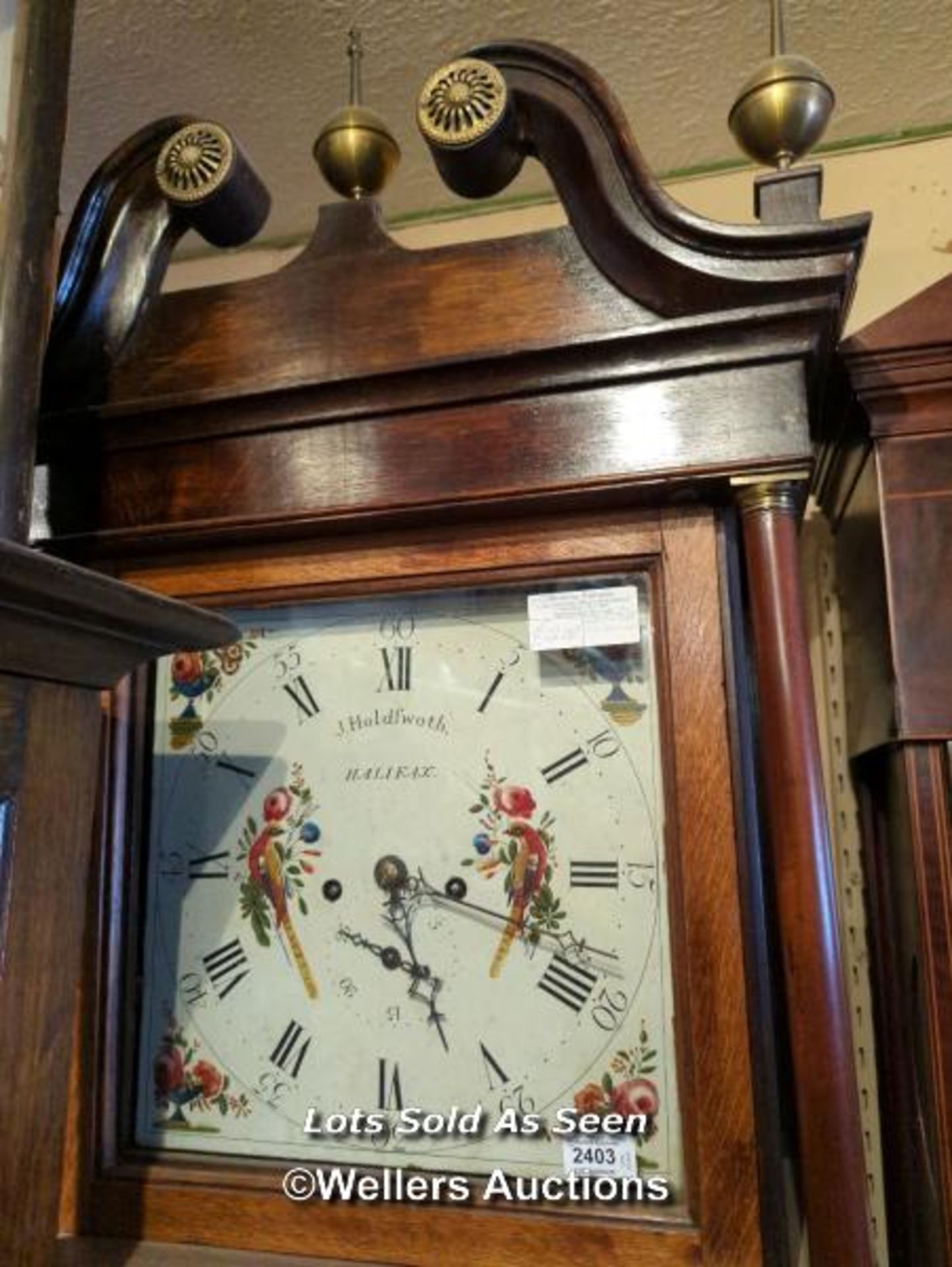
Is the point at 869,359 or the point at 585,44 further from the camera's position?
the point at 585,44

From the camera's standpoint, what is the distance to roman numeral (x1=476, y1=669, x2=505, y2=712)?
0.74m

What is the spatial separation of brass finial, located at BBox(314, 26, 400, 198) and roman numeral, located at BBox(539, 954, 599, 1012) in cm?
58

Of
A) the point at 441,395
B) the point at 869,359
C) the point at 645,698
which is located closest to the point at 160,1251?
the point at 645,698

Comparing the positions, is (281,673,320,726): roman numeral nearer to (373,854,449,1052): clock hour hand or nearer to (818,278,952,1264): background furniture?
(373,854,449,1052): clock hour hand

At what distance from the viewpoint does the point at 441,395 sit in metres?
0.71

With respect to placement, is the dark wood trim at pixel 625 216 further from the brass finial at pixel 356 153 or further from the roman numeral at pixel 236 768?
the roman numeral at pixel 236 768

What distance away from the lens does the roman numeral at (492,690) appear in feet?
2.42

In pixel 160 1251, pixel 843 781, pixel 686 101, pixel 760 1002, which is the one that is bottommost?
pixel 160 1251

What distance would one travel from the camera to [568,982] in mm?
688

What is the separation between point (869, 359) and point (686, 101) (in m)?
0.51

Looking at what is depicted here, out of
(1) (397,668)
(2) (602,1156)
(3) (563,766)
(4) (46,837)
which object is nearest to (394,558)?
(1) (397,668)

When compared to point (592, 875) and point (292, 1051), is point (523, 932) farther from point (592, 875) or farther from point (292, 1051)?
point (292, 1051)

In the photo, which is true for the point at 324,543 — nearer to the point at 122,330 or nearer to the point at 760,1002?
the point at 122,330
